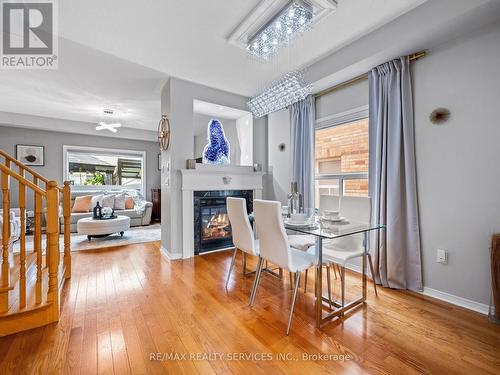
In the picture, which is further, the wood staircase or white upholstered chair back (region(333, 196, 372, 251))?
white upholstered chair back (region(333, 196, 372, 251))

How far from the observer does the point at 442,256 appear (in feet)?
7.02

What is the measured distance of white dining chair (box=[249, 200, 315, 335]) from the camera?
1705 mm

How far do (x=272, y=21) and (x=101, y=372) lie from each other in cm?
290

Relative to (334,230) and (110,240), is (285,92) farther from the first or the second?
(110,240)

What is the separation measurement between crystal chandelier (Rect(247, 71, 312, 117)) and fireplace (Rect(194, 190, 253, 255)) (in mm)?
1598

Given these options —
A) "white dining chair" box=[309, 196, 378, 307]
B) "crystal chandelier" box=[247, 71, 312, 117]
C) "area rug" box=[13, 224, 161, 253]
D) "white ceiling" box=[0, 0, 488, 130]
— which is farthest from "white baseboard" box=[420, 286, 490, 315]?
"area rug" box=[13, 224, 161, 253]

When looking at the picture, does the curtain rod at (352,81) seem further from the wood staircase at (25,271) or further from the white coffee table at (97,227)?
the white coffee table at (97,227)

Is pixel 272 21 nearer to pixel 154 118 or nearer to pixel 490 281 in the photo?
pixel 490 281

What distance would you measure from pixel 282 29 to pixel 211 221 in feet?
9.06

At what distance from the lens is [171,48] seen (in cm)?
262

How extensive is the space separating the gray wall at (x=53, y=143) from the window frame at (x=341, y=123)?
5.31 meters

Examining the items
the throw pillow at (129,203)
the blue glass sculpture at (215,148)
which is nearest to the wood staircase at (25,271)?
the blue glass sculpture at (215,148)

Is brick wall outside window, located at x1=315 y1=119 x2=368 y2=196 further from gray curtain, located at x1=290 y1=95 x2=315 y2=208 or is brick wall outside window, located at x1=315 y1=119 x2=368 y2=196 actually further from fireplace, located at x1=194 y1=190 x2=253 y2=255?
fireplace, located at x1=194 y1=190 x2=253 y2=255

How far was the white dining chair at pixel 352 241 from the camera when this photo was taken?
2.02 metres
